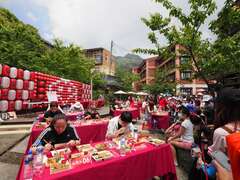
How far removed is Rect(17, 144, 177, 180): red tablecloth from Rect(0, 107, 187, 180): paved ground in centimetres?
100

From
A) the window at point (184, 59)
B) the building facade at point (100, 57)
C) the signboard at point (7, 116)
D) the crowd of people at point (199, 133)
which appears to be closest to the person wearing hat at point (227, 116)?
the crowd of people at point (199, 133)

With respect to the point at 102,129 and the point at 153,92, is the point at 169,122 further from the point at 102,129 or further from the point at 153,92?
the point at 153,92

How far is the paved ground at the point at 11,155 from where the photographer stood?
11.6ft

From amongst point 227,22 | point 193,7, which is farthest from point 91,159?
point 227,22

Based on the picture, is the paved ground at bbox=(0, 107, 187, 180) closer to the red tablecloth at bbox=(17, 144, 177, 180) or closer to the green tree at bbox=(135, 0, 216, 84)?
the red tablecloth at bbox=(17, 144, 177, 180)

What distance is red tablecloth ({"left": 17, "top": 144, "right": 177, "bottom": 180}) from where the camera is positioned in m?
1.97

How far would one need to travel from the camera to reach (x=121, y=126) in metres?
3.62

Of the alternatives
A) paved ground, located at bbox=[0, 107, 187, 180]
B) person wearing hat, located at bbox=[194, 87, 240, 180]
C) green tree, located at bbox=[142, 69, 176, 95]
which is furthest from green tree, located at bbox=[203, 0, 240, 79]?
green tree, located at bbox=[142, 69, 176, 95]

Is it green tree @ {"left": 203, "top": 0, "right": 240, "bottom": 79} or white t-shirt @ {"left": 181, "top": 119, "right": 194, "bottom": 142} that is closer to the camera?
white t-shirt @ {"left": 181, "top": 119, "right": 194, "bottom": 142}

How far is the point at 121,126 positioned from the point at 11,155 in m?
3.48

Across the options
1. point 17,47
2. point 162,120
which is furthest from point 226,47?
point 17,47

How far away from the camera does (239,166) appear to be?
84 cm

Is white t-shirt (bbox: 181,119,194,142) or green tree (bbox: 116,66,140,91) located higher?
green tree (bbox: 116,66,140,91)

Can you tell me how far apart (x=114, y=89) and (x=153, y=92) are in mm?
8902
